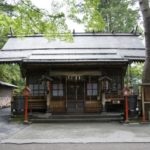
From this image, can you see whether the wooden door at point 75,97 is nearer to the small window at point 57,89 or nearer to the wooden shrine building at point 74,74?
the wooden shrine building at point 74,74

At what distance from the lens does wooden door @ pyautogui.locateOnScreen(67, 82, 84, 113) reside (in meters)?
18.3

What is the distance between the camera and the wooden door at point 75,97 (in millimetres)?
18266

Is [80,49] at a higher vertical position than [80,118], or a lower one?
higher

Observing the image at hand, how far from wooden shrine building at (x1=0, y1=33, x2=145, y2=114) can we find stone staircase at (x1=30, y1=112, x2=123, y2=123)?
0.76 m

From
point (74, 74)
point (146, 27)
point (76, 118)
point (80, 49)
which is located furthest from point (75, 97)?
point (146, 27)

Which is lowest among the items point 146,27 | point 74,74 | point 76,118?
point 76,118

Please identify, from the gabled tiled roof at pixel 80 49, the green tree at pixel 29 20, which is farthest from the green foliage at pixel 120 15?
the green tree at pixel 29 20

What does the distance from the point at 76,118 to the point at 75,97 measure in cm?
248

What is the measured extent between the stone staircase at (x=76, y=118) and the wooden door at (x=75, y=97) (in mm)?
1432

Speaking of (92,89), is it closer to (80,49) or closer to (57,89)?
(57,89)

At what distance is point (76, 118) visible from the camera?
16.1 metres

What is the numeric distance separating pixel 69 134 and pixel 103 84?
7243 millimetres

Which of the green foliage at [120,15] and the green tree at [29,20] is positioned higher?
the green foliage at [120,15]

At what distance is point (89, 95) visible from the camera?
18.4 meters
